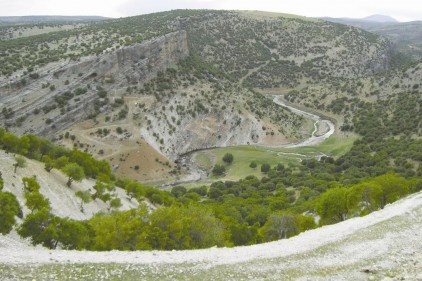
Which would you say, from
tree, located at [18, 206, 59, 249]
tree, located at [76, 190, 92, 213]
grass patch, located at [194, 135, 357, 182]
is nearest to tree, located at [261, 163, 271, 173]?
grass patch, located at [194, 135, 357, 182]

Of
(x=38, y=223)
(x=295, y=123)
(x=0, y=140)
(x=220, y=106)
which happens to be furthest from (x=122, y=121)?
(x=38, y=223)

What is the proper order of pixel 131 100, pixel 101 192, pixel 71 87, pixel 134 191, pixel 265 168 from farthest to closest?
pixel 131 100
pixel 71 87
pixel 265 168
pixel 134 191
pixel 101 192

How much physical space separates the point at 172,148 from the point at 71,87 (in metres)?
25.1

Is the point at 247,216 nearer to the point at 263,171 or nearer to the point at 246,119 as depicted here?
the point at 263,171

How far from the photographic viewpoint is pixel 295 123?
437 ft

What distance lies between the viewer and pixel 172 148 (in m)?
102

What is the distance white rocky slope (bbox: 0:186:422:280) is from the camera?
21438 mm

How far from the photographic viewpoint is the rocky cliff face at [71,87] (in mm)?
86875

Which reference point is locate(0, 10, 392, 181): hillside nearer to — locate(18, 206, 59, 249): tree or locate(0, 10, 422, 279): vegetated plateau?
locate(0, 10, 422, 279): vegetated plateau

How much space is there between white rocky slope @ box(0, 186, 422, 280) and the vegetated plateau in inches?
313

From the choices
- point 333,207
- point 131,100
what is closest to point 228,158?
point 131,100

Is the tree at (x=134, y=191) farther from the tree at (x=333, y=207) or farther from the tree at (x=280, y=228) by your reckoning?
the tree at (x=333, y=207)

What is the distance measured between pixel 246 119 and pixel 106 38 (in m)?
42.1

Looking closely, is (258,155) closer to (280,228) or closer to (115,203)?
(115,203)
